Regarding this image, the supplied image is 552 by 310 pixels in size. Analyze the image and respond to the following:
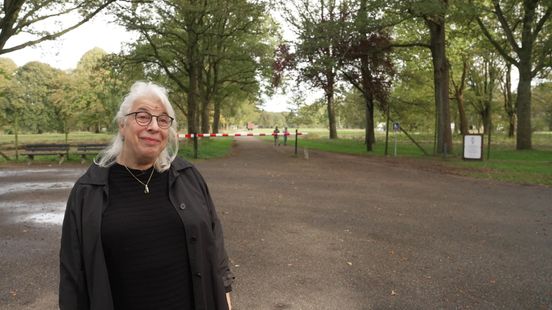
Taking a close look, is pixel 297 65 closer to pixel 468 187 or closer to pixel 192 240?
pixel 468 187

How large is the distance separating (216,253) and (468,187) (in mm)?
10420

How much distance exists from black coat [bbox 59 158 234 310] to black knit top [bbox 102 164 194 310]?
0.05m

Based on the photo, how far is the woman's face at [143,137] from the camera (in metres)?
2.22

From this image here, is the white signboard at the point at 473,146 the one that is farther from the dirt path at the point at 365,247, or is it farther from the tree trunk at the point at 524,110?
the tree trunk at the point at 524,110

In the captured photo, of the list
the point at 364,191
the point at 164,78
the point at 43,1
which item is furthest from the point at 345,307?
the point at 164,78

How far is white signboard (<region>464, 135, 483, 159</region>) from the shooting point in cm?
1686

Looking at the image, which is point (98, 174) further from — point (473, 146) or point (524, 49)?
point (524, 49)

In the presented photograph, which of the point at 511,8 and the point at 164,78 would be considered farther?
the point at 164,78

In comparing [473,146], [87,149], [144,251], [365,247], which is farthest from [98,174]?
[473,146]

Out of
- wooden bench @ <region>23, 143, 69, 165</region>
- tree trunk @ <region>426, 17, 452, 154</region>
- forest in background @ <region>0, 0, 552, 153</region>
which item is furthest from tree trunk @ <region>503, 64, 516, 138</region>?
wooden bench @ <region>23, 143, 69, 165</region>

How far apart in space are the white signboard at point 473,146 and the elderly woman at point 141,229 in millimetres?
16902

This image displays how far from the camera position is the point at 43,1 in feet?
56.6

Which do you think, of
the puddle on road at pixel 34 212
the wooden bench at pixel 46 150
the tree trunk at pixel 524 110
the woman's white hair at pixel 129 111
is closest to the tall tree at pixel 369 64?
the tree trunk at pixel 524 110

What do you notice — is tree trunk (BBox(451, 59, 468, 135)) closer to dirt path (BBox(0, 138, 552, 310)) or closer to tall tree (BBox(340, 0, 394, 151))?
tall tree (BBox(340, 0, 394, 151))
